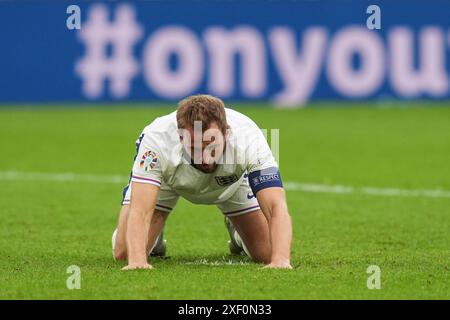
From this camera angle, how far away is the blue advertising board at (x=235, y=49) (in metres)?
20.8

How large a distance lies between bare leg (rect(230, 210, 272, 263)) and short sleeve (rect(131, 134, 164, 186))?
3.51ft

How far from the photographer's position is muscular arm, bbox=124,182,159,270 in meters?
6.69

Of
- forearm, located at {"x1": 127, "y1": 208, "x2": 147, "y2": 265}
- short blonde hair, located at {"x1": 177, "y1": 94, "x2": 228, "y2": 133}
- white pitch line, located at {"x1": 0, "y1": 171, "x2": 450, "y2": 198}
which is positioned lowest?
white pitch line, located at {"x1": 0, "y1": 171, "x2": 450, "y2": 198}

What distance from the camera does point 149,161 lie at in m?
6.79

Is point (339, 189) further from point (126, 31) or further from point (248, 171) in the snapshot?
point (126, 31)

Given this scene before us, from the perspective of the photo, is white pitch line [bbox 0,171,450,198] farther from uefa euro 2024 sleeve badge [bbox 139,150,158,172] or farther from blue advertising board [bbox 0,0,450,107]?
blue advertising board [bbox 0,0,450,107]

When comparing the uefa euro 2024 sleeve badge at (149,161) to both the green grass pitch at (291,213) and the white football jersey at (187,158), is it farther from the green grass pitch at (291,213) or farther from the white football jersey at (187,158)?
the green grass pitch at (291,213)

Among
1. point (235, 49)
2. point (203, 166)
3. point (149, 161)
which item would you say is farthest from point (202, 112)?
point (235, 49)

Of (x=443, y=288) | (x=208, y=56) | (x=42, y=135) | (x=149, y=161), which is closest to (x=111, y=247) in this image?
(x=149, y=161)

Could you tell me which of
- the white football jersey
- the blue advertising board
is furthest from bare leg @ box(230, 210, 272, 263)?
the blue advertising board

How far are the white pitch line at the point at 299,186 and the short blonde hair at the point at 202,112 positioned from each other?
223 inches

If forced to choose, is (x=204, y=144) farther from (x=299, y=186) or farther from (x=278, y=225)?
(x=299, y=186)

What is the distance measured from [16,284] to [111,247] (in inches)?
80.7

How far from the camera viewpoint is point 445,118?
20.8 metres
